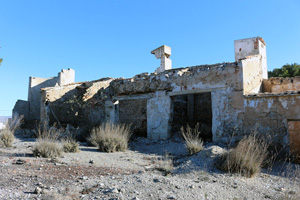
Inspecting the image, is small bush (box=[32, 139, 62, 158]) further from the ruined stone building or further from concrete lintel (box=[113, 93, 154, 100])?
concrete lintel (box=[113, 93, 154, 100])

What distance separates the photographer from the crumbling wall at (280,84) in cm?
1082

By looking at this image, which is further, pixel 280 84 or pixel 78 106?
pixel 78 106

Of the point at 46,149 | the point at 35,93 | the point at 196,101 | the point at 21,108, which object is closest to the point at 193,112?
the point at 196,101

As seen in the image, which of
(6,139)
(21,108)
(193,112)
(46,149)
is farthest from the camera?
(21,108)

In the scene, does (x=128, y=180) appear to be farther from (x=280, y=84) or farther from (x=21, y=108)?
(x=21, y=108)

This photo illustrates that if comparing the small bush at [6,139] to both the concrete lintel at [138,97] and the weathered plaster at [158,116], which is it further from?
the weathered plaster at [158,116]

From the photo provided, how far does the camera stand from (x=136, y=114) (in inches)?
450

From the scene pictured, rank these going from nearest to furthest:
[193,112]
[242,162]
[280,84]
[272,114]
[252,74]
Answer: [242,162], [272,114], [252,74], [280,84], [193,112]

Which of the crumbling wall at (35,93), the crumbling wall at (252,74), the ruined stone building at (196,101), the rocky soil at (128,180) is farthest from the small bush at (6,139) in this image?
the crumbling wall at (35,93)

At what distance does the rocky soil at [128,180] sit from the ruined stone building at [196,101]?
6.31ft

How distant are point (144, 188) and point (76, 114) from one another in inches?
359

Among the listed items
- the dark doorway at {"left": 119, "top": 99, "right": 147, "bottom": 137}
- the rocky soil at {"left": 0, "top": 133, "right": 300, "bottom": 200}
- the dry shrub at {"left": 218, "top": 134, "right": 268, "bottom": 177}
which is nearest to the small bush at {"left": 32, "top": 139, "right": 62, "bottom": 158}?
the rocky soil at {"left": 0, "top": 133, "right": 300, "bottom": 200}

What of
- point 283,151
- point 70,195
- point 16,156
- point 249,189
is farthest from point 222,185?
point 16,156

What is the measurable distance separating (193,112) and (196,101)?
2.25 feet
